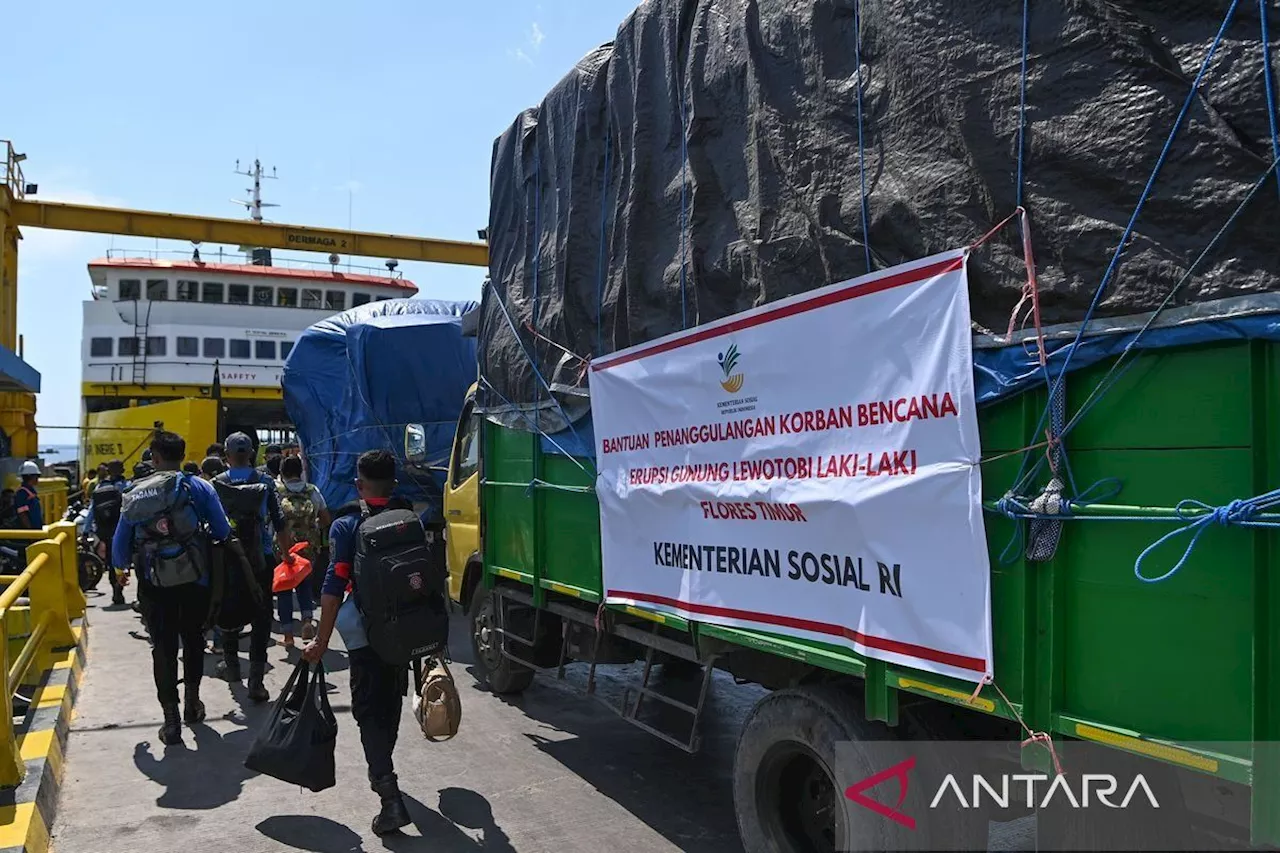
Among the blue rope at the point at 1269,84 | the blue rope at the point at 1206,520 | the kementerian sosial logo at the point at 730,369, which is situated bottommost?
the blue rope at the point at 1206,520

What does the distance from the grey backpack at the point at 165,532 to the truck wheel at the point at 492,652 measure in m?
1.81

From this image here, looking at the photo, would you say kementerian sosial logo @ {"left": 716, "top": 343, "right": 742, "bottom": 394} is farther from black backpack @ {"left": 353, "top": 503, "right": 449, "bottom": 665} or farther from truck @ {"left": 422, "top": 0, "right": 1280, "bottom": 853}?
black backpack @ {"left": 353, "top": 503, "right": 449, "bottom": 665}

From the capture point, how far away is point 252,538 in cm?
668

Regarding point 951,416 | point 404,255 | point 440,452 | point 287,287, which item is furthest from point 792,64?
point 287,287

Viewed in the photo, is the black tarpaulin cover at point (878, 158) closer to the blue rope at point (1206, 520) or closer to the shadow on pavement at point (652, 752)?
the blue rope at point (1206, 520)

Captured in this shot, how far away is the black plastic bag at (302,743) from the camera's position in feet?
13.9

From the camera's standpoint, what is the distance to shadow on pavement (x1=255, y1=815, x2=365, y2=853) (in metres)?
4.19

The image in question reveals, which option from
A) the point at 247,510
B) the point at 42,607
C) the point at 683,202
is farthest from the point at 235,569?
the point at 683,202

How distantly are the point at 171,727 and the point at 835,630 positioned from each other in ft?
14.2

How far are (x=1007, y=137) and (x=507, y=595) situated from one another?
4330 millimetres

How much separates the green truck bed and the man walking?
8.08ft

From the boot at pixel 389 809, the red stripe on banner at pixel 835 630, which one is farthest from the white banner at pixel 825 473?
the boot at pixel 389 809

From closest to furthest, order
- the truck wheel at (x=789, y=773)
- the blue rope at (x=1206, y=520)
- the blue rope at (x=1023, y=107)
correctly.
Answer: the blue rope at (x=1206, y=520), the blue rope at (x=1023, y=107), the truck wheel at (x=789, y=773)

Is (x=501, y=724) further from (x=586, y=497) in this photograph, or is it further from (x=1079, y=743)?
(x=1079, y=743)
